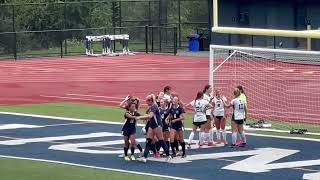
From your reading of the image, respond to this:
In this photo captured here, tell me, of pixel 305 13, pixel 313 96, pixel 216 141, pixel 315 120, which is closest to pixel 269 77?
pixel 313 96

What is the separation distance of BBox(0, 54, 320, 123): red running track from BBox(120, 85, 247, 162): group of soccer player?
580 cm

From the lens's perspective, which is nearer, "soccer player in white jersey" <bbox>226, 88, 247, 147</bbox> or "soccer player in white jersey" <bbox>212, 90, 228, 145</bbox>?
"soccer player in white jersey" <bbox>226, 88, 247, 147</bbox>

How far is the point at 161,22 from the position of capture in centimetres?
6109

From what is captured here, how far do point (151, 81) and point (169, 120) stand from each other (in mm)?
19048

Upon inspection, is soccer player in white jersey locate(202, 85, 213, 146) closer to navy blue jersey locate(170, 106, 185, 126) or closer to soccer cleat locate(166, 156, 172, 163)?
navy blue jersey locate(170, 106, 185, 126)

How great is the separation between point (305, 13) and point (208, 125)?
29.3 metres

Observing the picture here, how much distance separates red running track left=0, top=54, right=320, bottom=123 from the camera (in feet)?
104

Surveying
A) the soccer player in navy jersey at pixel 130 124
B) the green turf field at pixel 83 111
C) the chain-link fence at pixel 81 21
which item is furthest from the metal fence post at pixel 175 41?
the soccer player in navy jersey at pixel 130 124

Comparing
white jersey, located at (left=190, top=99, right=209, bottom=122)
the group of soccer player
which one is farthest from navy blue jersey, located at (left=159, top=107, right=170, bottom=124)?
white jersey, located at (left=190, top=99, right=209, bottom=122)

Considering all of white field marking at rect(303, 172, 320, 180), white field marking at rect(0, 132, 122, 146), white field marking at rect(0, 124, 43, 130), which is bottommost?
white field marking at rect(303, 172, 320, 180)


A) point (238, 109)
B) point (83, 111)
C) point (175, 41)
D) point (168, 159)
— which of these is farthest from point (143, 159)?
point (175, 41)

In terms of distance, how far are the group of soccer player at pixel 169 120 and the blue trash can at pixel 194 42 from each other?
107 feet

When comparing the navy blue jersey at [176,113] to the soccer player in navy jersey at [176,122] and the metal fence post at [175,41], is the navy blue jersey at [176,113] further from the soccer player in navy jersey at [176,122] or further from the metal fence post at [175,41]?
the metal fence post at [175,41]

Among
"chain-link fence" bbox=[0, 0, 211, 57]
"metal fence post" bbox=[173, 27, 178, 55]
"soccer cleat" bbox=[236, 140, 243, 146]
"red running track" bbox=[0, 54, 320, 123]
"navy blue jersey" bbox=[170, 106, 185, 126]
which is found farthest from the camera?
"metal fence post" bbox=[173, 27, 178, 55]
